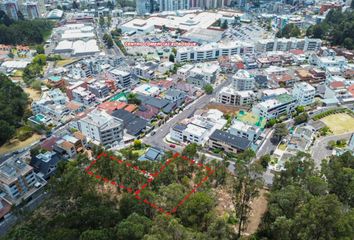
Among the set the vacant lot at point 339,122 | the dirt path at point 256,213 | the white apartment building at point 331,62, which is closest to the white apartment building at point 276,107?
the vacant lot at point 339,122

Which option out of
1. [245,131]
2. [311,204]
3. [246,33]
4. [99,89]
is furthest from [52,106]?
[246,33]

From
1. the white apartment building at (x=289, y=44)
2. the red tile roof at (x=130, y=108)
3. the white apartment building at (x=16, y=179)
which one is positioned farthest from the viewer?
the white apartment building at (x=289, y=44)

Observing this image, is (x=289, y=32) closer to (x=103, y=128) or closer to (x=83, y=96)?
(x=83, y=96)

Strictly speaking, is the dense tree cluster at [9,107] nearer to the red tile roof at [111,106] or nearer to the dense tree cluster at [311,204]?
the red tile roof at [111,106]

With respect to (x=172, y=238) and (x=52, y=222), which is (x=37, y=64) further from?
(x=172, y=238)

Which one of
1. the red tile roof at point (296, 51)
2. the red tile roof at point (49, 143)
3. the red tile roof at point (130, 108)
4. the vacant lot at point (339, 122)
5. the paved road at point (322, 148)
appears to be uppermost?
the red tile roof at point (296, 51)

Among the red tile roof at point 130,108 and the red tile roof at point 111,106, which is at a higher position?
the red tile roof at point 111,106
